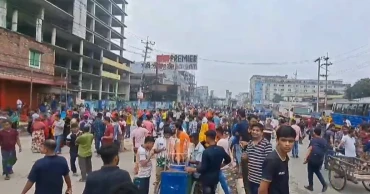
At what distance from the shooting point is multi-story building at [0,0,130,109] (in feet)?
109

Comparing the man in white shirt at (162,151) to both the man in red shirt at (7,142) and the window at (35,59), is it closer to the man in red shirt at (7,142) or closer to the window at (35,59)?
the man in red shirt at (7,142)

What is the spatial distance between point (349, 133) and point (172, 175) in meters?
6.86

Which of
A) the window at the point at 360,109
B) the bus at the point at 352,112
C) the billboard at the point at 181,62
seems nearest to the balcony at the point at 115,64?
the billboard at the point at 181,62

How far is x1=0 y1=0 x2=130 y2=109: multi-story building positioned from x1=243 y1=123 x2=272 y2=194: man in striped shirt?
86.0 ft

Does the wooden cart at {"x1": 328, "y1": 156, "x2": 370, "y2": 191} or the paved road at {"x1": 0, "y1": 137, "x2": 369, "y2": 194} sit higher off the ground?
the wooden cart at {"x1": 328, "y1": 156, "x2": 370, "y2": 191}

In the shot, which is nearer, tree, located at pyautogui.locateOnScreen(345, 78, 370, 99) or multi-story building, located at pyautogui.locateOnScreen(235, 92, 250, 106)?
tree, located at pyautogui.locateOnScreen(345, 78, 370, 99)

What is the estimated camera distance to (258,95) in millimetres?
108938

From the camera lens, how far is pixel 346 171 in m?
8.94

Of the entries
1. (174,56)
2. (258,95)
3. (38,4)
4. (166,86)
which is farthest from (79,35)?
(258,95)

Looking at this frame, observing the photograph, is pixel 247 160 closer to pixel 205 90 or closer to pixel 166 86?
pixel 166 86

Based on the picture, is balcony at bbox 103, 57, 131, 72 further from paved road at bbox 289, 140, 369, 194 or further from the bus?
paved road at bbox 289, 140, 369, 194

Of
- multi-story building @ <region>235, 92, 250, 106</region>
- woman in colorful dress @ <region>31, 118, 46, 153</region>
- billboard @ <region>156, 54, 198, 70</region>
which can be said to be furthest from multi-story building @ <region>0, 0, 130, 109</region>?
multi-story building @ <region>235, 92, 250, 106</region>

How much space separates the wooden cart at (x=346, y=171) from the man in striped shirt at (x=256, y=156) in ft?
14.1

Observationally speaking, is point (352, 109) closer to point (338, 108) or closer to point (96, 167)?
point (338, 108)
